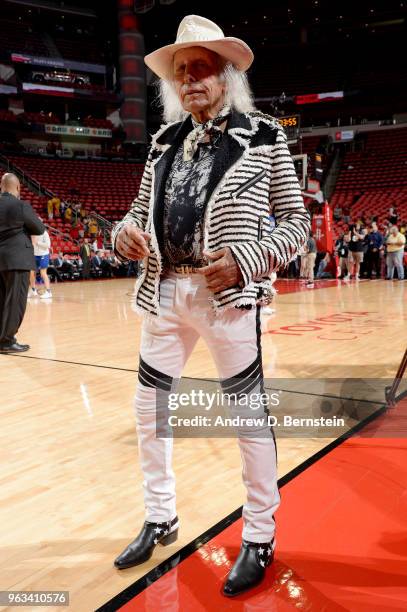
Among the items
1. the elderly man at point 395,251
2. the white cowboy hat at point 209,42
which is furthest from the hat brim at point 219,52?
the elderly man at point 395,251

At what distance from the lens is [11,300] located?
14.8ft

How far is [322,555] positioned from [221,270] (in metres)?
0.92

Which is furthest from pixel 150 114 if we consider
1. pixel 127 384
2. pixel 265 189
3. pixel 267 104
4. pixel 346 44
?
pixel 265 189

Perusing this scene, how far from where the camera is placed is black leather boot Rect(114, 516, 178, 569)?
1497 millimetres

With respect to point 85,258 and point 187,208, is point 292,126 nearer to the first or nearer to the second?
point 85,258

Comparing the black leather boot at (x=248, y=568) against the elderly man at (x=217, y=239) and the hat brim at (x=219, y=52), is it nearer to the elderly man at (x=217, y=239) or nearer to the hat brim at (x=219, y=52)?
the elderly man at (x=217, y=239)

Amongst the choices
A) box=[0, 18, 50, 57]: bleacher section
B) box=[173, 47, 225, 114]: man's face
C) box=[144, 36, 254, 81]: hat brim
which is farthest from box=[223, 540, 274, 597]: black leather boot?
box=[0, 18, 50, 57]: bleacher section

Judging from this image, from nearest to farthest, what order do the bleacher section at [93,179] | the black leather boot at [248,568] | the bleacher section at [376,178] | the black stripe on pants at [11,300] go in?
the black leather boot at [248,568], the black stripe on pants at [11,300], the bleacher section at [376,178], the bleacher section at [93,179]

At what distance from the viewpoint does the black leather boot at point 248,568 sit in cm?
137

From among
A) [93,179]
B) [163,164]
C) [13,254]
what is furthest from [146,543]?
[93,179]

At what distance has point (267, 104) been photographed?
26.8 m

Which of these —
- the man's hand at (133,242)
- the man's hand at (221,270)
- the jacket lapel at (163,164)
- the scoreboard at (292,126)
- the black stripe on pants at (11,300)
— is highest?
the scoreboard at (292,126)

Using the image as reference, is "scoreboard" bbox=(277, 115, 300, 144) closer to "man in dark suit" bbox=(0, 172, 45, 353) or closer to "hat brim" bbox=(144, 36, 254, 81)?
"man in dark suit" bbox=(0, 172, 45, 353)

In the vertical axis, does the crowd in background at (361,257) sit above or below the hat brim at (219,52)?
below
